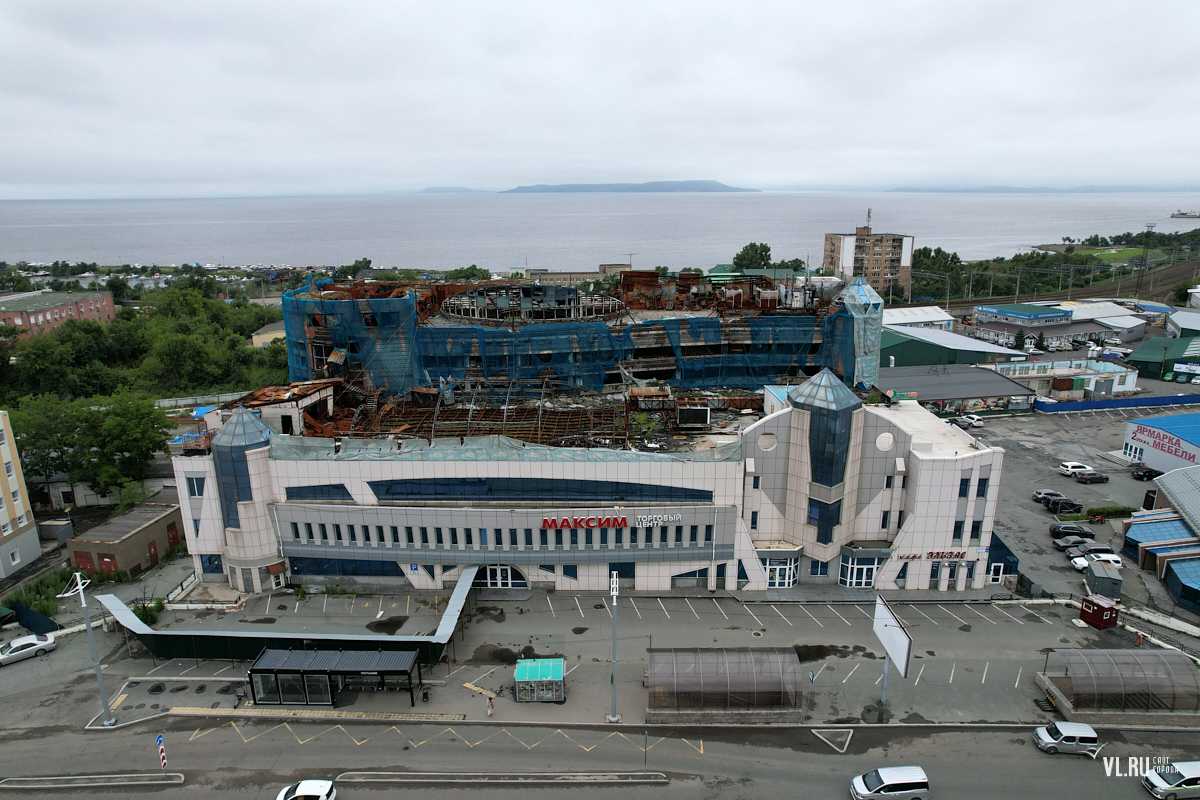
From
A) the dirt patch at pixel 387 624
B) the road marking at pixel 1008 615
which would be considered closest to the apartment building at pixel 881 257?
the road marking at pixel 1008 615

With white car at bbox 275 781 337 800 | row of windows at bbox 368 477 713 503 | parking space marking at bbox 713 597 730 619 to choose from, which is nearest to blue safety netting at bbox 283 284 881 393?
row of windows at bbox 368 477 713 503

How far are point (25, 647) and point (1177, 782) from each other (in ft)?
196

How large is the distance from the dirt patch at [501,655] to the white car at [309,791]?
33.7 feet

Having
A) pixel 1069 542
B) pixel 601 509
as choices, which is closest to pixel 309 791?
pixel 601 509

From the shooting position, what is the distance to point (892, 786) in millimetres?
29531

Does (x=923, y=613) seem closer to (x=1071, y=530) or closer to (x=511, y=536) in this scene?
(x=1071, y=530)

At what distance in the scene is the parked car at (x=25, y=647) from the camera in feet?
131

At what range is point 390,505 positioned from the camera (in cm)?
4412

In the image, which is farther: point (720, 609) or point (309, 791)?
point (720, 609)

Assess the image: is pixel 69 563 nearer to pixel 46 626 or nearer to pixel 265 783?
pixel 46 626

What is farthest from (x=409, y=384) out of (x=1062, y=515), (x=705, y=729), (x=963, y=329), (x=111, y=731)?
(x=963, y=329)

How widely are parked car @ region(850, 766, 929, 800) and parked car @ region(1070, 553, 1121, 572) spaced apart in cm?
2850

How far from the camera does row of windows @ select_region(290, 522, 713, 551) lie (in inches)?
1722

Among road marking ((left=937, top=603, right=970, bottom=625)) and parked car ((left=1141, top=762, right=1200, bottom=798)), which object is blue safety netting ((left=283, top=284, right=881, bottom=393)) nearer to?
road marking ((left=937, top=603, right=970, bottom=625))
